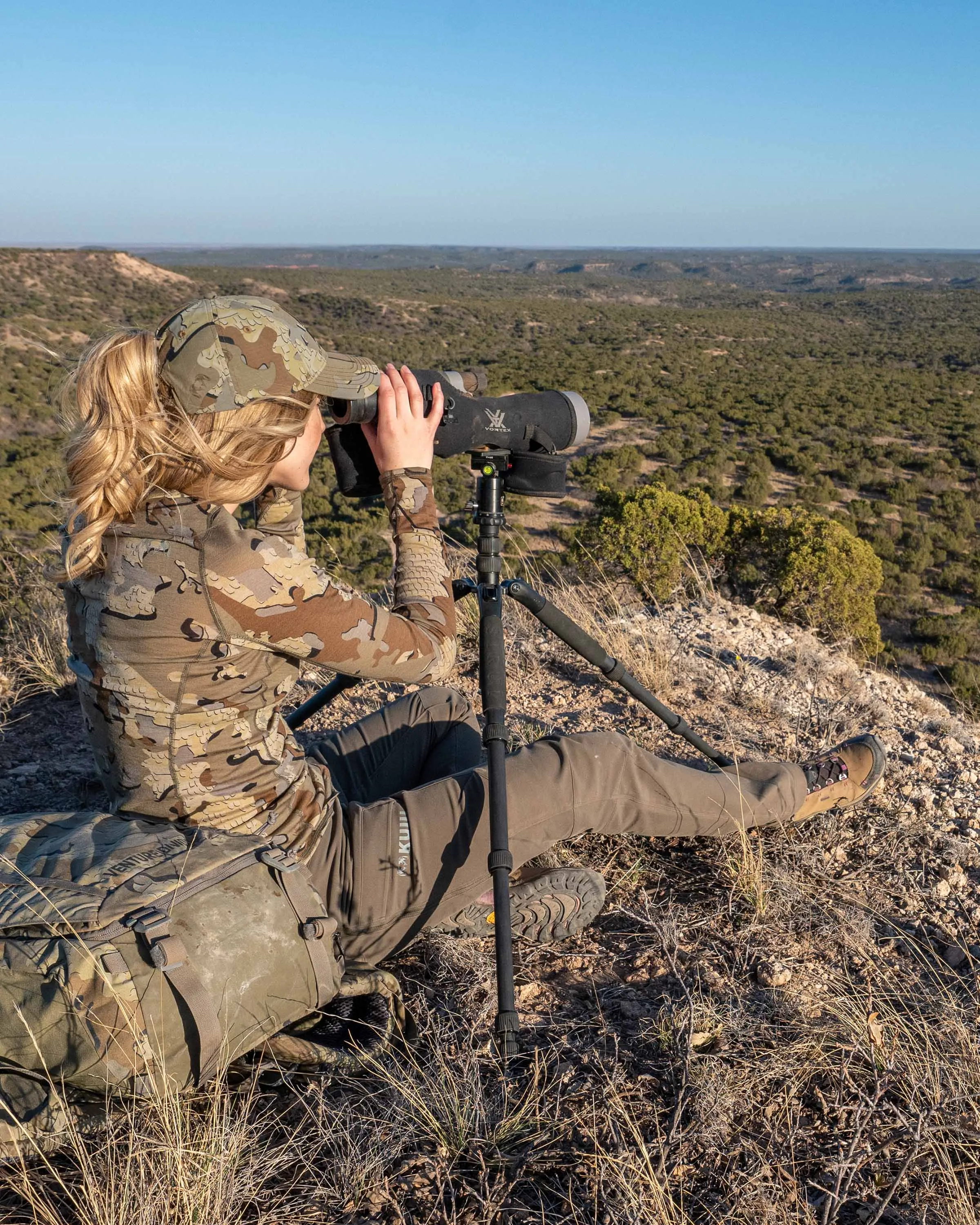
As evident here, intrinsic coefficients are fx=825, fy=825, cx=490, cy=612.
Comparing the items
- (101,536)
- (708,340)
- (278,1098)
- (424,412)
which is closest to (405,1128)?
(278,1098)

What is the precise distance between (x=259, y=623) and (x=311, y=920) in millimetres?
493

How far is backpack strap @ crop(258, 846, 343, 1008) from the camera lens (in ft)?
4.38

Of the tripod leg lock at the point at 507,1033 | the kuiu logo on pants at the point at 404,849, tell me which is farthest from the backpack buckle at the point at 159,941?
the tripod leg lock at the point at 507,1033

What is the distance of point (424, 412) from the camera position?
5.24 ft

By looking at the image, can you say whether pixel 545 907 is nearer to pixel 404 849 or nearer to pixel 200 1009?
pixel 404 849

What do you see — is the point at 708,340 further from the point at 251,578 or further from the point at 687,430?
the point at 251,578

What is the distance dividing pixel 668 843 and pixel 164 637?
4.91 feet

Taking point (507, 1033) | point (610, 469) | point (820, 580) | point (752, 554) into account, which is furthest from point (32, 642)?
point (610, 469)

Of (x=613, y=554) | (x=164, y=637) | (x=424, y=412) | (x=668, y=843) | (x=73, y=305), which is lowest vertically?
(x=613, y=554)

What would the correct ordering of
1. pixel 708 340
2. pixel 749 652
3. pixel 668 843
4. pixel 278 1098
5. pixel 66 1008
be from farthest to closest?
pixel 708 340, pixel 749 652, pixel 668 843, pixel 278 1098, pixel 66 1008

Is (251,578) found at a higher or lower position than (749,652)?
higher

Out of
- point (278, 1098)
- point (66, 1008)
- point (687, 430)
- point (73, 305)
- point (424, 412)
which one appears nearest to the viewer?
point (66, 1008)

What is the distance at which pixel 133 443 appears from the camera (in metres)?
1.32

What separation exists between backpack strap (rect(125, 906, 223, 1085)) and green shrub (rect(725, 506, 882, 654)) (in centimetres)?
626
